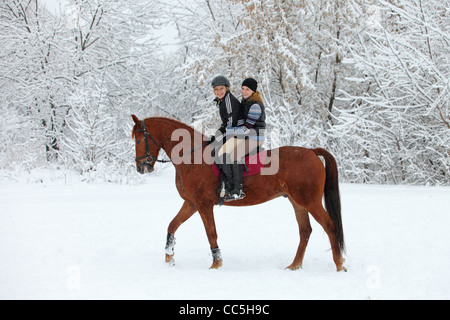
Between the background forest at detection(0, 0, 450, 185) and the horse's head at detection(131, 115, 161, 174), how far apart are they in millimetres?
7234

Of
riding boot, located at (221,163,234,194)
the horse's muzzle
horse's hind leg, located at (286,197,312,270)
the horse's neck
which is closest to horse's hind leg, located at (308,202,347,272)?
horse's hind leg, located at (286,197,312,270)

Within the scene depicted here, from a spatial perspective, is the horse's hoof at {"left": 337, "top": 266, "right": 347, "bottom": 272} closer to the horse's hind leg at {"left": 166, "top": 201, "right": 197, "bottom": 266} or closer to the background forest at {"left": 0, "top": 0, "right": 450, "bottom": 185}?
the horse's hind leg at {"left": 166, "top": 201, "right": 197, "bottom": 266}

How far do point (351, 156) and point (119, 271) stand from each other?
11.5 metres

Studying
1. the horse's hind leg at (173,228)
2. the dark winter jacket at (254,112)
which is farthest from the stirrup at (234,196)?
the dark winter jacket at (254,112)

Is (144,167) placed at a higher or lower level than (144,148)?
lower

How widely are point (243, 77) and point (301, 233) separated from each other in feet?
36.9

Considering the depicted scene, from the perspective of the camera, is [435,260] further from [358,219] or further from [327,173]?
[358,219]

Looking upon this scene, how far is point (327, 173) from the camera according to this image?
206 inches

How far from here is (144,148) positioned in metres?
5.33

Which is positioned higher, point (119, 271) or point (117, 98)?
point (117, 98)

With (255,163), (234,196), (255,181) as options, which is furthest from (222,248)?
(255,163)

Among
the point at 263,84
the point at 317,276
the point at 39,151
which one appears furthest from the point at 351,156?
the point at 39,151

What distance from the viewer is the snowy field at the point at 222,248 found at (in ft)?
13.8

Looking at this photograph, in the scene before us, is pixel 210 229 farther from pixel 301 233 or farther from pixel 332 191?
pixel 332 191
